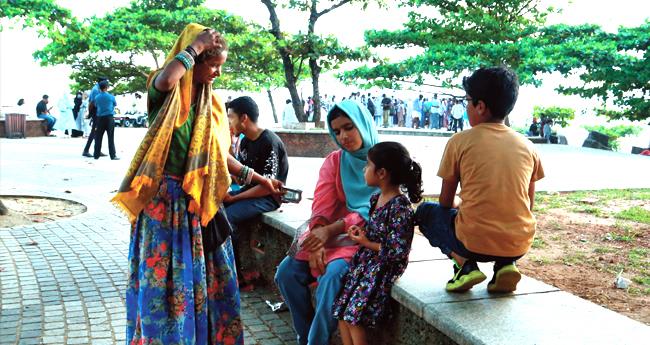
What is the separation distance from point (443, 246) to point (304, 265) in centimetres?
85

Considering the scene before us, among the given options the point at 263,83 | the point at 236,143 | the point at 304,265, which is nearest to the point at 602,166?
the point at 236,143

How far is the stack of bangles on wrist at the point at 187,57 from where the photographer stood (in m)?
2.80

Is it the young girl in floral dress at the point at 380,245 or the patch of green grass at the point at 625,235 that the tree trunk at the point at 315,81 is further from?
the young girl in floral dress at the point at 380,245

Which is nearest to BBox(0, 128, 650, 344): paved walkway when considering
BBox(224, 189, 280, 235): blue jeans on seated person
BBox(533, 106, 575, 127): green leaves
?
BBox(224, 189, 280, 235): blue jeans on seated person

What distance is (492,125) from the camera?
9.01 ft

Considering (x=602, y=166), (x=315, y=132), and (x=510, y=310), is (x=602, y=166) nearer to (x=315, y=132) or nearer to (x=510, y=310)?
(x=315, y=132)

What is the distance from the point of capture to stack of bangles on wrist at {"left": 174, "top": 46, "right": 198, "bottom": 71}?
9.18ft

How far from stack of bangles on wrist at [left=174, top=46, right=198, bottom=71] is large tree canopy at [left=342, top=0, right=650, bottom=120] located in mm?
15969

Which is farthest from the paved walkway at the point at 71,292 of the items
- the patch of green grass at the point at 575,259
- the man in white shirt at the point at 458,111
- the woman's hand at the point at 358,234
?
the man in white shirt at the point at 458,111

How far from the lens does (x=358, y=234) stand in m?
3.04

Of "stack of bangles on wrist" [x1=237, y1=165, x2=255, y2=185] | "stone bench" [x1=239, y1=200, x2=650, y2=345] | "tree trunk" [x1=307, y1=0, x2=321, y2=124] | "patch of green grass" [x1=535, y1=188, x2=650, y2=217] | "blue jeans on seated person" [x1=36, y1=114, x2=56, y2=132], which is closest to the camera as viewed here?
"stone bench" [x1=239, y1=200, x2=650, y2=345]

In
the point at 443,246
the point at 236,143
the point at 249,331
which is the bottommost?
the point at 249,331

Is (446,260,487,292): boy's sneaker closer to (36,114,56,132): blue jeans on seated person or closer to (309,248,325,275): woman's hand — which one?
(309,248,325,275): woman's hand

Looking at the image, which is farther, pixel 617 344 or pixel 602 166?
pixel 602 166
